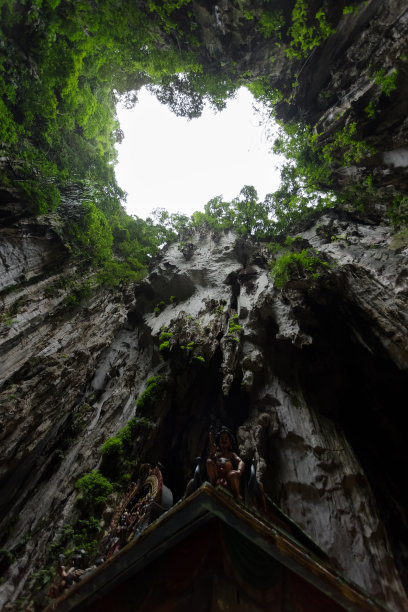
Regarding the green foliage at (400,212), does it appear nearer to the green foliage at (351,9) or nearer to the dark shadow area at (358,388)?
the dark shadow area at (358,388)

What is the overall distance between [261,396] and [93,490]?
5.48m

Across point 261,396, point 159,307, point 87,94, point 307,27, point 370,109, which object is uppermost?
point 307,27

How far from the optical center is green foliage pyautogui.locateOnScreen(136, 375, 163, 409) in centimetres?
900

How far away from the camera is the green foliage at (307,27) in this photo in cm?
1145

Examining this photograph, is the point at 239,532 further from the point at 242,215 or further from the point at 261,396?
the point at 242,215

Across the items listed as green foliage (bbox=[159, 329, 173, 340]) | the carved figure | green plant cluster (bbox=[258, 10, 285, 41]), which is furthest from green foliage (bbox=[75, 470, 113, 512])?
green plant cluster (bbox=[258, 10, 285, 41])

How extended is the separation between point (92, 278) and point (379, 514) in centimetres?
1401

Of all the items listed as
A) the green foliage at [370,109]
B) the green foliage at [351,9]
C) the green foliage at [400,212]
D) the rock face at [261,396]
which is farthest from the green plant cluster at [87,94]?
the green foliage at [400,212]

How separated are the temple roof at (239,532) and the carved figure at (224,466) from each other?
1873 mm

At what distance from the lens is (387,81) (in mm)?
9055

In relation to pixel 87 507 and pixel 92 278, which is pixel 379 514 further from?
pixel 92 278

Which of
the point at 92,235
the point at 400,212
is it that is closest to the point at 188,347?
the point at 400,212

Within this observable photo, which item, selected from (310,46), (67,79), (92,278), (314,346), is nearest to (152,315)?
(92,278)

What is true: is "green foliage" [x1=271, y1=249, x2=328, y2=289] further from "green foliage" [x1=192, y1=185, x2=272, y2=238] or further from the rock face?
"green foliage" [x1=192, y1=185, x2=272, y2=238]
